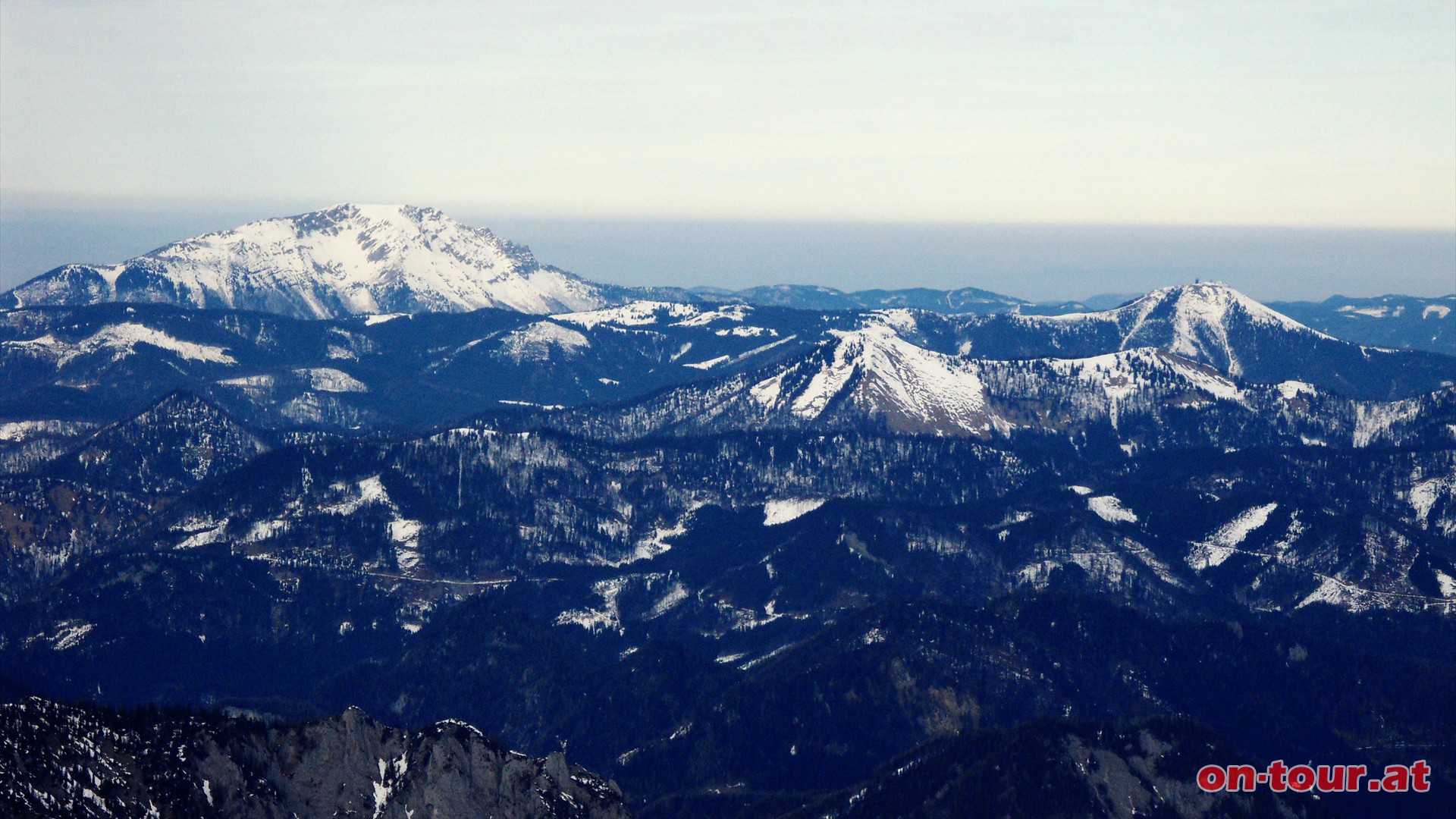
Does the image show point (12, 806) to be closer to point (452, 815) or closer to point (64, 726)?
point (64, 726)

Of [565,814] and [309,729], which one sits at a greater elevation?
[309,729]

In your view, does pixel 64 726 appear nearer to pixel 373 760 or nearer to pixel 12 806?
pixel 12 806

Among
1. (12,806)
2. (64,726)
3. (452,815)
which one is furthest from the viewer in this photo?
(452,815)

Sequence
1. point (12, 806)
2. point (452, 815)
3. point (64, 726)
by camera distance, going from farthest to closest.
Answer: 1. point (452, 815)
2. point (64, 726)
3. point (12, 806)

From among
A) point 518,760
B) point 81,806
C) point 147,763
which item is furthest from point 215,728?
point 518,760

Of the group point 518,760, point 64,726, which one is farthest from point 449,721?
point 64,726

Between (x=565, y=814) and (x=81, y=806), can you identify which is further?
(x=565, y=814)
